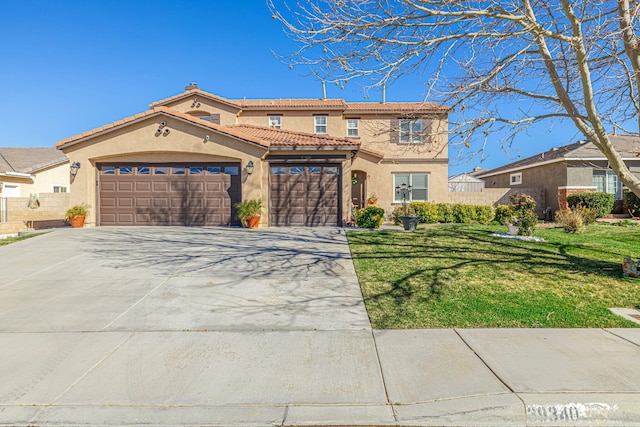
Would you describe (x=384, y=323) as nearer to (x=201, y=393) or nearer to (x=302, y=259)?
(x=201, y=393)

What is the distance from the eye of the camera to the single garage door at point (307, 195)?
15.3 meters

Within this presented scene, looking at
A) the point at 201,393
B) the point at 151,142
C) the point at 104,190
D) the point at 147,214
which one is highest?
the point at 151,142

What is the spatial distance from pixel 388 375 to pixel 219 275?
467cm

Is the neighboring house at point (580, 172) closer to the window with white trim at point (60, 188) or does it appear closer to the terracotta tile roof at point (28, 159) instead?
the terracotta tile roof at point (28, 159)

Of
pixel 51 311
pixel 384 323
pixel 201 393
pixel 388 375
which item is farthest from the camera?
pixel 51 311

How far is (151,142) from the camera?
14.7 m

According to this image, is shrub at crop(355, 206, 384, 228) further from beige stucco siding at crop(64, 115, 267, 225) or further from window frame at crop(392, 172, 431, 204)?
window frame at crop(392, 172, 431, 204)

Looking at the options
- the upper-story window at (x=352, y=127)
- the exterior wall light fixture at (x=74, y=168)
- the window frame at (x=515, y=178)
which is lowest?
the exterior wall light fixture at (x=74, y=168)

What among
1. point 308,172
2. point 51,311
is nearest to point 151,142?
point 308,172

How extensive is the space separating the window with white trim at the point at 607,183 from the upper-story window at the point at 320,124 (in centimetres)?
1467

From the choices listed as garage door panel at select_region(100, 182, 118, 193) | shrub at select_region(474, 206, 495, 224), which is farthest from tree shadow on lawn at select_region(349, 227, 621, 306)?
garage door panel at select_region(100, 182, 118, 193)

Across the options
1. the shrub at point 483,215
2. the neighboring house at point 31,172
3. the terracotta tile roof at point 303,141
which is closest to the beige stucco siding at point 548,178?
the shrub at point 483,215

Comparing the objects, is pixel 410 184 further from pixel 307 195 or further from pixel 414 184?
pixel 307 195

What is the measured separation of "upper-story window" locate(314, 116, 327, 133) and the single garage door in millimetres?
6800
